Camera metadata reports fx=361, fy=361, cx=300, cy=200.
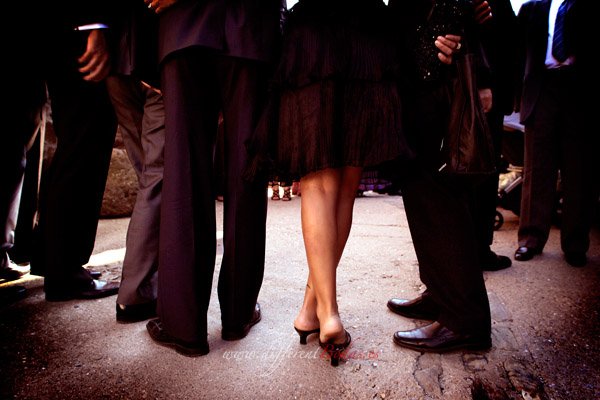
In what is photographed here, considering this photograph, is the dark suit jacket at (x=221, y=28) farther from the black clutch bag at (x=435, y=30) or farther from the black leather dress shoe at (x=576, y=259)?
the black leather dress shoe at (x=576, y=259)

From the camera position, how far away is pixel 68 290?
168 centimetres

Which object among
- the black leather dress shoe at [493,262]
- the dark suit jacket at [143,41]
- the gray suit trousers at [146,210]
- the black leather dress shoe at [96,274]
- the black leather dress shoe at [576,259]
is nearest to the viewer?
the dark suit jacket at [143,41]

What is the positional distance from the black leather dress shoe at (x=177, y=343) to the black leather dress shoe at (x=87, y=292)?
563mm

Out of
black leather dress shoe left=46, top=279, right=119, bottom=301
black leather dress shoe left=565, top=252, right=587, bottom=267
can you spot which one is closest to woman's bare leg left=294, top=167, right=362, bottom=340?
black leather dress shoe left=46, top=279, right=119, bottom=301

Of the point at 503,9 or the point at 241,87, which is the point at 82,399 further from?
the point at 503,9

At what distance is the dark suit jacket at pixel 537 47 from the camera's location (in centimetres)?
231

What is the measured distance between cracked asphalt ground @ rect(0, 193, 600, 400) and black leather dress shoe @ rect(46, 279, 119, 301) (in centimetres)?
5

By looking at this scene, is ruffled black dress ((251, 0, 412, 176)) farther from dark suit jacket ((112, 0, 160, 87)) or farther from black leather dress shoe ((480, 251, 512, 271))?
black leather dress shoe ((480, 251, 512, 271))

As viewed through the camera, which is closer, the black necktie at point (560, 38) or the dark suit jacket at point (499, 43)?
the dark suit jacket at point (499, 43)

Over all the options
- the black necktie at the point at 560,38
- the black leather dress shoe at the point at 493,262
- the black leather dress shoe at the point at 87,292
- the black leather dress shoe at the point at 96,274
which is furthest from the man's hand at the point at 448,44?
the black leather dress shoe at the point at 96,274

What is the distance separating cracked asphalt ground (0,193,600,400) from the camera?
1013mm

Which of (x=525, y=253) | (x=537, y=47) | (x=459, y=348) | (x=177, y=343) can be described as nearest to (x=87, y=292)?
(x=177, y=343)

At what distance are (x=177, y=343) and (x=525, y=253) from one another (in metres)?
2.19

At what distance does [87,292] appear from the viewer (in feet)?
5.62
